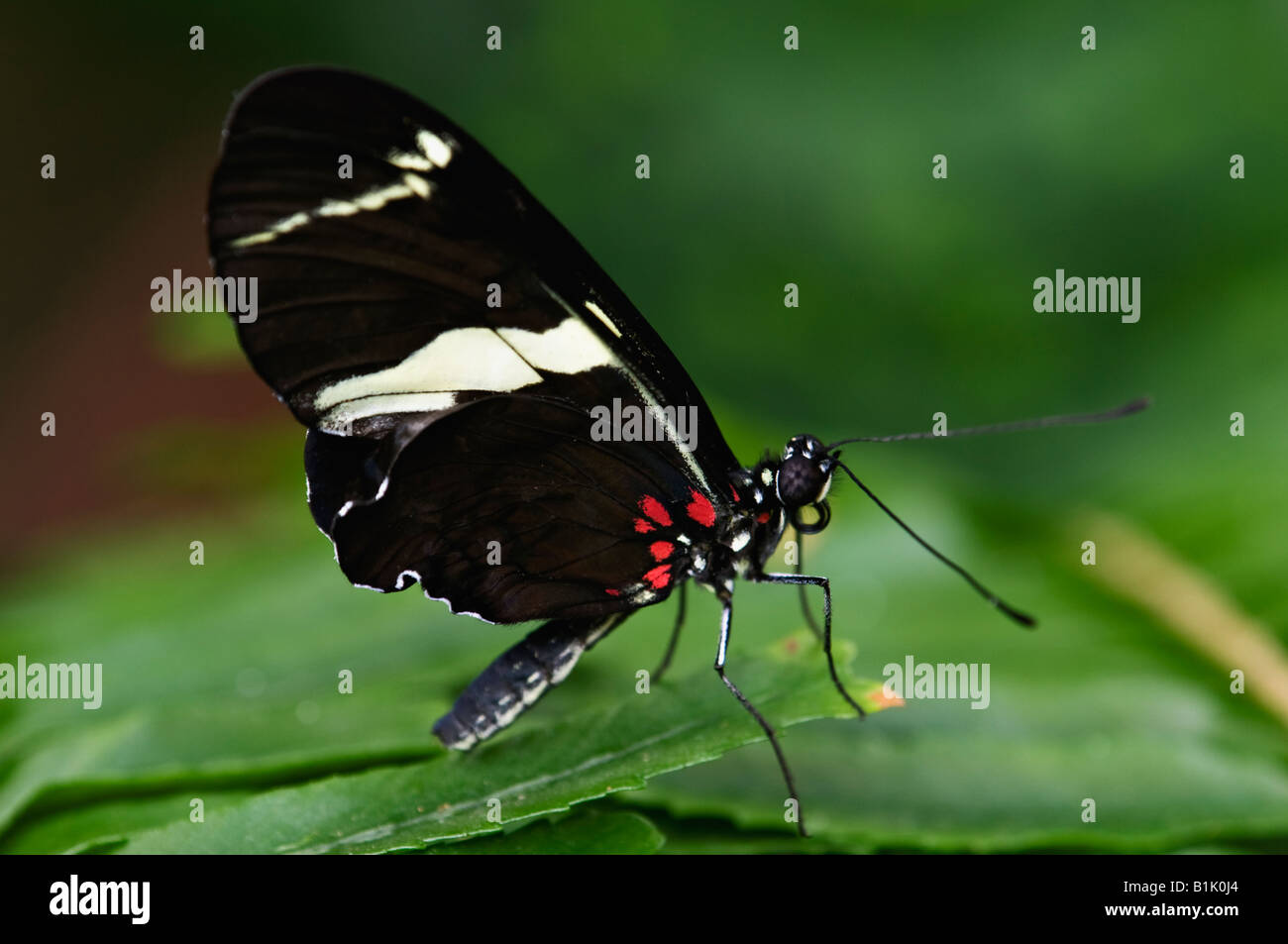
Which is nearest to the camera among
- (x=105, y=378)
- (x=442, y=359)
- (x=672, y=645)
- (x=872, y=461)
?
(x=442, y=359)

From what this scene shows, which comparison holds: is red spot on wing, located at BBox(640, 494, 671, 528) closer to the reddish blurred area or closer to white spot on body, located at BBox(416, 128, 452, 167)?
white spot on body, located at BBox(416, 128, 452, 167)

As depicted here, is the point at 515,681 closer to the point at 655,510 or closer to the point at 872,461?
the point at 655,510

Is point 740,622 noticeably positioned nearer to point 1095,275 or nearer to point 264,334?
point 264,334

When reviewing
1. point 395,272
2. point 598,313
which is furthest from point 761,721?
point 395,272

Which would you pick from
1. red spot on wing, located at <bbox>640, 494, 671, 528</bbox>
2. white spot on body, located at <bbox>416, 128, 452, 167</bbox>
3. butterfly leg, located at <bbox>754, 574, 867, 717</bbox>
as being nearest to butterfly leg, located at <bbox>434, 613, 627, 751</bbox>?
red spot on wing, located at <bbox>640, 494, 671, 528</bbox>

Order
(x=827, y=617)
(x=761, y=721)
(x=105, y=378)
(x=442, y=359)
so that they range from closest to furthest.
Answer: (x=761, y=721) < (x=442, y=359) < (x=827, y=617) < (x=105, y=378)

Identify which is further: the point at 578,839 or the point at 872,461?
the point at 872,461

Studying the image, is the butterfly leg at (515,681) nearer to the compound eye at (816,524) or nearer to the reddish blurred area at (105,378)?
the compound eye at (816,524)

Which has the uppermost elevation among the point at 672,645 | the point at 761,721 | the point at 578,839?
the point at 672,645
